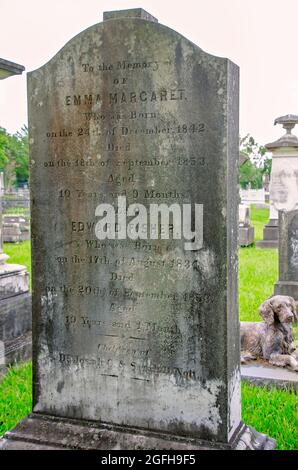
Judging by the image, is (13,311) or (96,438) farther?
(13,311)

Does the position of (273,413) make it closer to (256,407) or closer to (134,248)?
(256,407)

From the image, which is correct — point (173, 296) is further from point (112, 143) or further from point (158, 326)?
point (112, 143)

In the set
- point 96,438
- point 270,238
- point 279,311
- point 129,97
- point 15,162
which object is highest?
point 15,162

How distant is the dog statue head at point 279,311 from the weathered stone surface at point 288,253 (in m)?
3.22

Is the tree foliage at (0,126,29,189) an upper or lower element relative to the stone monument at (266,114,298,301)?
upper

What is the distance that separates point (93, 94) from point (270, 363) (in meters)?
3.46

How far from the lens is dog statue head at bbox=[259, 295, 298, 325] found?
5508mm

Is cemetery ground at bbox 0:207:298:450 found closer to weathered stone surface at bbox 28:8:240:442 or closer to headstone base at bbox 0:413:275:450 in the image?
headstone base at bbox 0:413:275:450

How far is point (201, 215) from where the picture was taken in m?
3.20

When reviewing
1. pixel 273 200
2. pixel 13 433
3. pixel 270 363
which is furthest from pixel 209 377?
pixel 273 200

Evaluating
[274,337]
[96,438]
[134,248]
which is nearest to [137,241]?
[134,248]

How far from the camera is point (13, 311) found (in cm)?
614

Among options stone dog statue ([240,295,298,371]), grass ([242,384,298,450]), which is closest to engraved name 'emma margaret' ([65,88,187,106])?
grass ([242,384,298,450])

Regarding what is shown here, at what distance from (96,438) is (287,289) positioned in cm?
591
